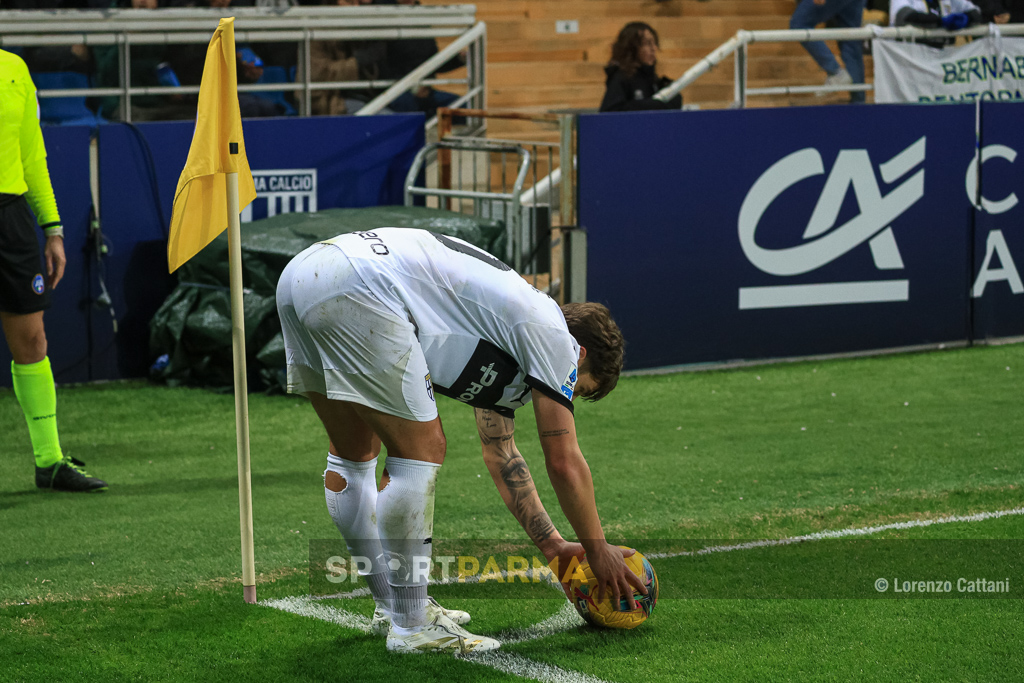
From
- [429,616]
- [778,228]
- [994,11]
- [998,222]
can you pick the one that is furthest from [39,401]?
[994,11]

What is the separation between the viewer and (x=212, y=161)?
472 cm

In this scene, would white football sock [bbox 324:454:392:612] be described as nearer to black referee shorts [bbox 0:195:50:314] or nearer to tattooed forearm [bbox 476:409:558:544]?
tattooed forearm [bbox 476:409:558:544]

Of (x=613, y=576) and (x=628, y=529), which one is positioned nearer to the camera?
(x=613, y=576)

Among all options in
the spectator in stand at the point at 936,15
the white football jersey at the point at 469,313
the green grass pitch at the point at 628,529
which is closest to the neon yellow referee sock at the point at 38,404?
the green grass pitch at the point at 628,529

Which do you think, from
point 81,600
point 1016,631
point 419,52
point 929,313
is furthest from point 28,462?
point 929,313

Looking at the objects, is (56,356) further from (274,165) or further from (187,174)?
(187,174)

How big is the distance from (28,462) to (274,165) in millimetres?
3780

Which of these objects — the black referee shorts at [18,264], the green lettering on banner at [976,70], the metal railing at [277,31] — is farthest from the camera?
the green lettering on banner at [976,70]

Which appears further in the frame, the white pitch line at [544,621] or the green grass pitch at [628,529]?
the green grass pitch at [628,529]

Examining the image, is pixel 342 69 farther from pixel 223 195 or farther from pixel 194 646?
pixel 194 646

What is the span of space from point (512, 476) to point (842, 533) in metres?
1.95

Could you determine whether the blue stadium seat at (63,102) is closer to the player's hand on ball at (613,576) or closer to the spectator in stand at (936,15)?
the spectator in stand at (936,15)

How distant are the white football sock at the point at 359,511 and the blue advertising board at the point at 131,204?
5.80 meters

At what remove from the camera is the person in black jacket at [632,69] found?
11219 mm
